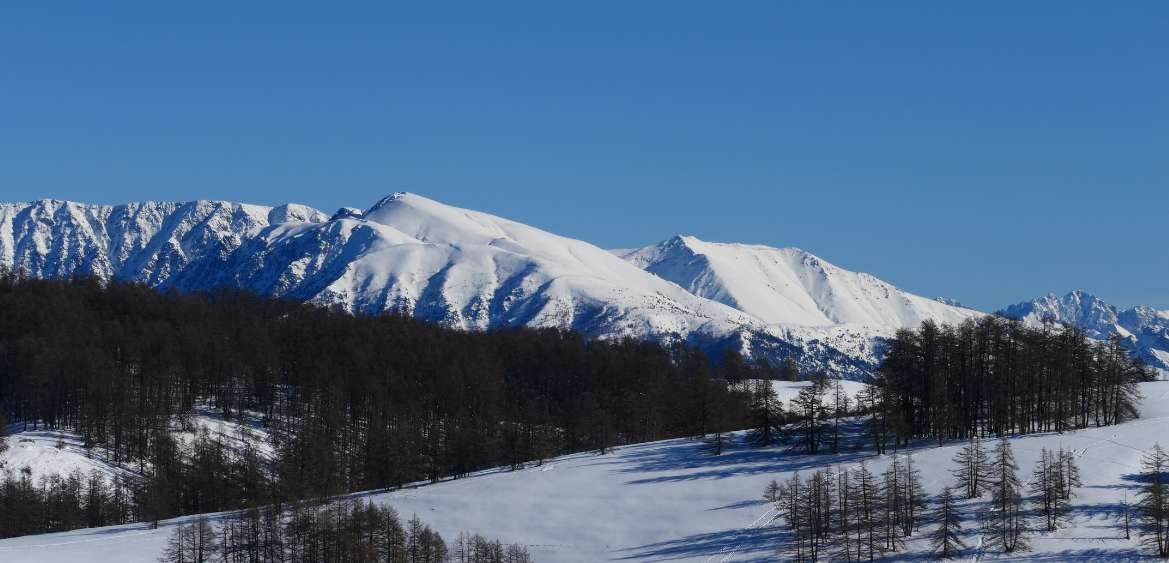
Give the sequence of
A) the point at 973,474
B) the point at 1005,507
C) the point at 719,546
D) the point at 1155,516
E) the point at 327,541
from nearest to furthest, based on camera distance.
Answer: the point at 1155,516, the point at 1005,507, the point at 719,546, the point at 973,474, the point at 327,541

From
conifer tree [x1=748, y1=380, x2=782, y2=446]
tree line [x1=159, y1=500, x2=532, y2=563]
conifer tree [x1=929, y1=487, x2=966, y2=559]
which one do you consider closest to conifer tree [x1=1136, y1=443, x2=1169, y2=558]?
conifer tree [x1=929, y1=487, x2=966, y2=559]

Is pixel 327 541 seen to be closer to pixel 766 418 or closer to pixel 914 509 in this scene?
pixel 914 509

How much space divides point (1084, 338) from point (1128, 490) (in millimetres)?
56797

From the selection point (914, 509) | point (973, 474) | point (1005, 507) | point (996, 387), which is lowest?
point (914, 509)

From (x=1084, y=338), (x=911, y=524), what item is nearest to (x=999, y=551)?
(x=911, y=524)

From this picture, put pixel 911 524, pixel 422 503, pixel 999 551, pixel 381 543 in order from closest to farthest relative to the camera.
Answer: pixel 999 551 → pixel 911 524 → pixel 381 543 → pixel 422 503

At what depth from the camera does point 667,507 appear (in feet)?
454

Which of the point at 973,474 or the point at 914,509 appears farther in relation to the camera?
the point at 973,474

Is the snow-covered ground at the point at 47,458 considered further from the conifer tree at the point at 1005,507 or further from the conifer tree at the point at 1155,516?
the conifer tree at the point at 1155,516

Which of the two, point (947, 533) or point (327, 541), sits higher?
point (947, 533)

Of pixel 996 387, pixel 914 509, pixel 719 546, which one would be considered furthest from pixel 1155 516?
pixel 996 387

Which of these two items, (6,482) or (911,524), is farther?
(6,482)

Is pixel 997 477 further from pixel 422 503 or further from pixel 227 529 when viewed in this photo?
pixel 227 529

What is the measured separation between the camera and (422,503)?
149875mm
